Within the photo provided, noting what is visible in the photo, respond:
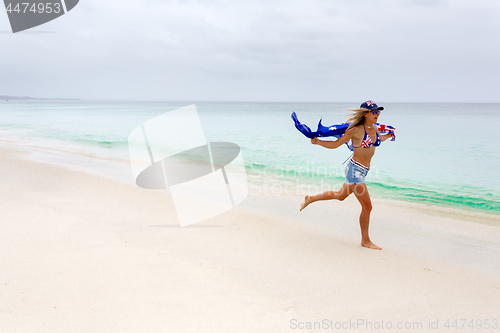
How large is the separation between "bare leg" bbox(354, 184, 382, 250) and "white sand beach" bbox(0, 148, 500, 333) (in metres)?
0.17

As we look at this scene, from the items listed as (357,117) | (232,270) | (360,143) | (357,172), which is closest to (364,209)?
(357,172)

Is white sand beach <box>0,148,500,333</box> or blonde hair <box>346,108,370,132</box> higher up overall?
blonde hair <box>346,108,370,132</box>

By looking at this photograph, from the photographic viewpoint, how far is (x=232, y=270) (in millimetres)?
4086

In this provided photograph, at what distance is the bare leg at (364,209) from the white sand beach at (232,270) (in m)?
0.17

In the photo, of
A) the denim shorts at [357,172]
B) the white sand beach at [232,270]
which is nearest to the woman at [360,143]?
the denim shorts at [357,172]

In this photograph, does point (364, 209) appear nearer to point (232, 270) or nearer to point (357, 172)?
point (357, 172)

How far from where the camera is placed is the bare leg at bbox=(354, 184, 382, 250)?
16.0 feet

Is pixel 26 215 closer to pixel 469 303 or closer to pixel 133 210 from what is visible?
pixel 133 210

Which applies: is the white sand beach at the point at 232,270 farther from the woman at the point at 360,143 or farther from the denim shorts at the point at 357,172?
the denim shorts at the point at 357,172

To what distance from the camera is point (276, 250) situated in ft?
16.0

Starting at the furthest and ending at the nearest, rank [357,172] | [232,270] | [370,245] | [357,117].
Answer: [370,245] < [357,172] < [357,117] < [232,270]

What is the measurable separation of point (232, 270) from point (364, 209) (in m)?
2.16

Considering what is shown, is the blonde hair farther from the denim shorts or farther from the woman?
the denim shorts

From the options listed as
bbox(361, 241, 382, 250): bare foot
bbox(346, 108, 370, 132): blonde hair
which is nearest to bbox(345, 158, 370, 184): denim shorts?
bbox(346, 108, 370, 132): blonde hair
